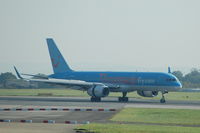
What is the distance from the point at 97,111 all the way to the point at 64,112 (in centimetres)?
353

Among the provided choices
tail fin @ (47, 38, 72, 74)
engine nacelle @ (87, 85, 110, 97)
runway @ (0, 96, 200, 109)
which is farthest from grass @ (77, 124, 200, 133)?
tail fin @ (47, 38, 72, 74)

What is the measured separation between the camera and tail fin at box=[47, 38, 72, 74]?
84375 mm

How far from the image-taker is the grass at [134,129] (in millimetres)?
34906

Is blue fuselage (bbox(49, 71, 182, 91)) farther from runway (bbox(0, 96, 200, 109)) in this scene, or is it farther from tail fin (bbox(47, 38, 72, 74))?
tail fin (bbox(47, 38, 72, 74))

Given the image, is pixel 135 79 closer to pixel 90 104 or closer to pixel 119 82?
pixel 119 82

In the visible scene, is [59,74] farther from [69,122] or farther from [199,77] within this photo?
[199,77]

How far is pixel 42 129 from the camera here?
35156 mm

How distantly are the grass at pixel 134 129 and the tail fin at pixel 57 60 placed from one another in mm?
46389

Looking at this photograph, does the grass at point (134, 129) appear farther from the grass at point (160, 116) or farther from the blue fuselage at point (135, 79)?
the blue fuselage at point (135, 79)

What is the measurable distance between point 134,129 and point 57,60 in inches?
1975

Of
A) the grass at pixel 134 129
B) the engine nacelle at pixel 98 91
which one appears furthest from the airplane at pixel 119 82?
the grass at pixel 134 129

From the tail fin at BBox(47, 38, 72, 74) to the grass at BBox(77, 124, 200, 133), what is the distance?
46389 mm

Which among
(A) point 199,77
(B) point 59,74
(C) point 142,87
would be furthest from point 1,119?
(A) point 199,77

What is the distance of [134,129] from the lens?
3591cm
